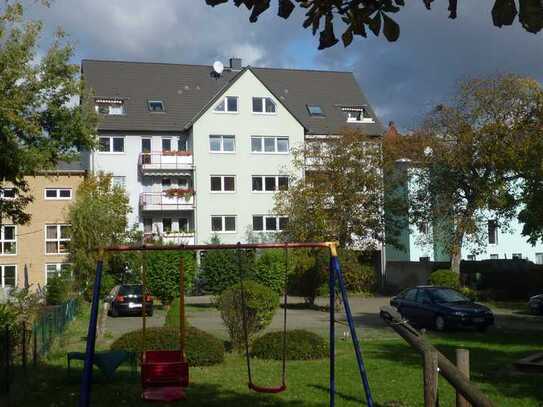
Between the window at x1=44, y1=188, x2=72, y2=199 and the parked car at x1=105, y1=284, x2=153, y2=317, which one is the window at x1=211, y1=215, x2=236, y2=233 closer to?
the window at x1=44, y1=188, x2=72, y2=199

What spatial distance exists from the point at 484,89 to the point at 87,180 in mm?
24326

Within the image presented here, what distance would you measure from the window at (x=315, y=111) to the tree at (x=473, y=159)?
15480 millimetres

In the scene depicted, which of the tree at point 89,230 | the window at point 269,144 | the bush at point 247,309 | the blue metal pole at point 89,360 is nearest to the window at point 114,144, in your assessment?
the tree at point 89,230

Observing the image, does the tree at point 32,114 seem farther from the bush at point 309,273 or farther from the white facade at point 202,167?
the white facade at point 202,167

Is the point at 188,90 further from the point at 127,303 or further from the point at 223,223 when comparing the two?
the point at 127,303

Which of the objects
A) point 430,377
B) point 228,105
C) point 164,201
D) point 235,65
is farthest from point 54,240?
point 430,377

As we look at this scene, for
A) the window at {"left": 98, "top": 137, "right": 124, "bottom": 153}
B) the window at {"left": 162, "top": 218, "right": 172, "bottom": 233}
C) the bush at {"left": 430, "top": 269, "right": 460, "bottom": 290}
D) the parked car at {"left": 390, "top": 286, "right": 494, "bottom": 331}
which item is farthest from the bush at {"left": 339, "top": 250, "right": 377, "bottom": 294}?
the window at {"left": 98, "top": 137, "right": 124, "bottom": 153}

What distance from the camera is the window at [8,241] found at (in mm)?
51250

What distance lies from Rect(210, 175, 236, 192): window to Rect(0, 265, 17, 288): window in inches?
557

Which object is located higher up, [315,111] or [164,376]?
[315,111]

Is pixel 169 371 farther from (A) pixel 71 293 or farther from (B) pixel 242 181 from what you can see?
(B) pixel 242 181

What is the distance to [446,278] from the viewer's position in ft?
133

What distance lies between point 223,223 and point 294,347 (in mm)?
35257

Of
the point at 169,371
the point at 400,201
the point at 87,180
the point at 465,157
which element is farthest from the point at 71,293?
the point at 169,371
